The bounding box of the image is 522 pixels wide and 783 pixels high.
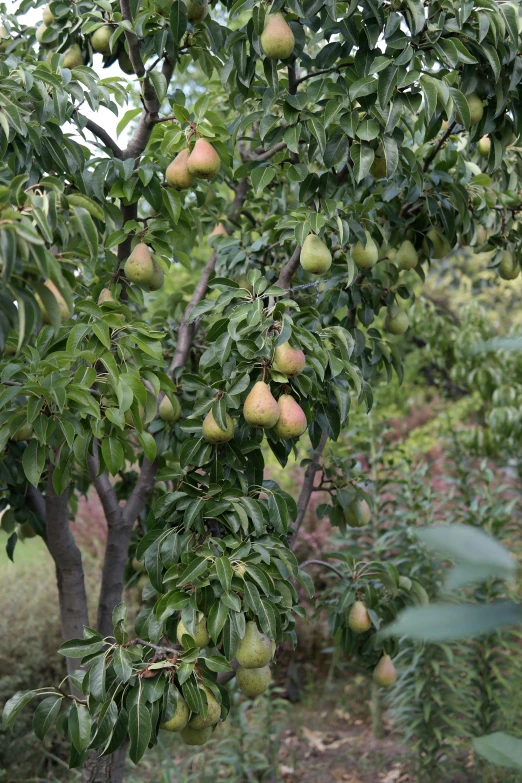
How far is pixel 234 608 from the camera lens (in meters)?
1.45

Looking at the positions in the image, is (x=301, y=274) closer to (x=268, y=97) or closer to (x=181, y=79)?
(x=268, y=97)

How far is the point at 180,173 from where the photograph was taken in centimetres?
176

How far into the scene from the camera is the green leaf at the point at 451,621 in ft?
1.13

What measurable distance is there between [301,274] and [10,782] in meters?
2.44

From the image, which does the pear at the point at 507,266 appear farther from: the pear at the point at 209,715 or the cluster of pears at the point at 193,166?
the pear at the point at 209,715

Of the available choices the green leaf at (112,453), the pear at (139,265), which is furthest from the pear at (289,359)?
the pear at (139,265)

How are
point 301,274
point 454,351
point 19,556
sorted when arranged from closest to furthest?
1. point 301,274
2. point 454,351
3. point 19,556

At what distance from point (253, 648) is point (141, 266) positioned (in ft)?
3.10

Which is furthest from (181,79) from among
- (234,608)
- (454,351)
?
(234,608)

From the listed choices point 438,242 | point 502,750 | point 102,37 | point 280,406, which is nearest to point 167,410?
point 280,406

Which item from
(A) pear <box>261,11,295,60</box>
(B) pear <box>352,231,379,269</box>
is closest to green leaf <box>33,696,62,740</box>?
(B) pear <box>352,231,379,269</box>

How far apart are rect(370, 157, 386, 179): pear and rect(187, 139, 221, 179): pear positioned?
1.30ft

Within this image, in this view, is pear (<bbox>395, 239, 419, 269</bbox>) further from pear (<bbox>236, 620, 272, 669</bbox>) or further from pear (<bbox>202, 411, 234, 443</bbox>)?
pear (<bbox>236, 620, 272, 669</bbox>)

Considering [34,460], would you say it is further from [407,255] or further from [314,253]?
[407,255]
